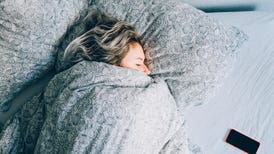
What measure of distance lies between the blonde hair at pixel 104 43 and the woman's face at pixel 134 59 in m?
0.02

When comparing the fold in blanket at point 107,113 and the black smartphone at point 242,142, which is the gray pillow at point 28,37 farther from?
the black smartphone at point 242,142

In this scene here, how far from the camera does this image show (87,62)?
1.17m

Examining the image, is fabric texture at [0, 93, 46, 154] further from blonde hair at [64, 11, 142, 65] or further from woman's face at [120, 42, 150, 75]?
woman's face at [120, 42, 150, 75]

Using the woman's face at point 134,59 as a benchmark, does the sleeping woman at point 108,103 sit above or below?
below

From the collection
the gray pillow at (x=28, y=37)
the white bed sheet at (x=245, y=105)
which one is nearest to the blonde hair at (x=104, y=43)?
the gray pillow at (x=28, y=37)

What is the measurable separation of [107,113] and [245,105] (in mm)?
572

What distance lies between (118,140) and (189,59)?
413 millimetres

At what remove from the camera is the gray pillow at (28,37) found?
4.03 feet

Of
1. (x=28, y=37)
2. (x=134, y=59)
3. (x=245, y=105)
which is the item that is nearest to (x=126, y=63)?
(x=134, y=59)

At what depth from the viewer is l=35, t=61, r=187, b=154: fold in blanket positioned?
105 cm

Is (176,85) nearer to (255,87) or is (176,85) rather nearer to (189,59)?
(189,59)

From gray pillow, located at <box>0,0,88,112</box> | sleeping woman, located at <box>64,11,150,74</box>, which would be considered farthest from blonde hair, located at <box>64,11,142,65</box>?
gray pillow, located at <box>0,0,88,112</box>

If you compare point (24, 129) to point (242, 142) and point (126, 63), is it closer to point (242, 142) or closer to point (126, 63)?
point (126, 63)

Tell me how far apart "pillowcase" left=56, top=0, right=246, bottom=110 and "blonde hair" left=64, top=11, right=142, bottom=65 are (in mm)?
97
